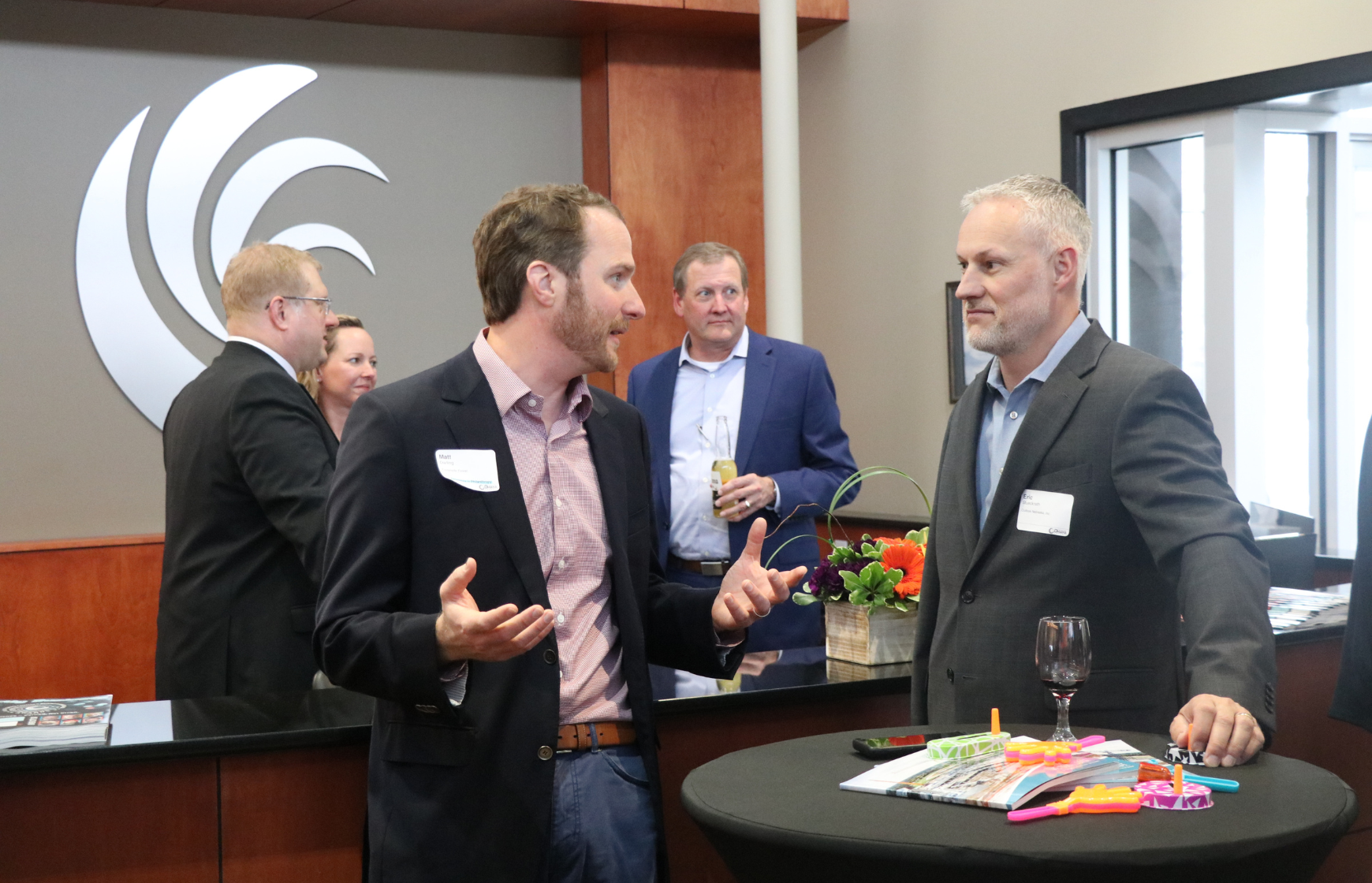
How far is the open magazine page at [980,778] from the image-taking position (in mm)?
1580

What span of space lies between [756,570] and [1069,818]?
634 millimetres

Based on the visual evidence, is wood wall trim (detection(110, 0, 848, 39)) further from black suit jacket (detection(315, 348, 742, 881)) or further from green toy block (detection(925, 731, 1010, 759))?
green toy block (detection(925, 731, 1010, 759))

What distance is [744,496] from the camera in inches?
140

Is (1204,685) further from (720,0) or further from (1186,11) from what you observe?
(720,0)

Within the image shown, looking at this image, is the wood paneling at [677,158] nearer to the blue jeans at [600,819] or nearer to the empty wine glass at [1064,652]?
the blue jeans at [600,819]

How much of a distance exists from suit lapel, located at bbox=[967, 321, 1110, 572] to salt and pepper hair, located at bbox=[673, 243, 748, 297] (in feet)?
6.21

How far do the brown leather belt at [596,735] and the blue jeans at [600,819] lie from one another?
0.01 m

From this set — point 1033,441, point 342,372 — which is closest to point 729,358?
point 342,372

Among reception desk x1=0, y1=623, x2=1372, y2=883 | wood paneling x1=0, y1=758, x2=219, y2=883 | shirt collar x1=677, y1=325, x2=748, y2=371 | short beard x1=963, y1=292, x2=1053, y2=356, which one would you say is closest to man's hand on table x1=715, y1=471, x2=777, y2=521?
shirt collar x1=677, y1=325, x2=748, y2=371

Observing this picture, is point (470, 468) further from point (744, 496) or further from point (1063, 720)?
point (744, 496)

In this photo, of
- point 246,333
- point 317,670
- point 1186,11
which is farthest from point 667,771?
point 1186,11

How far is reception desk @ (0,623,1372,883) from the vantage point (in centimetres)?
212

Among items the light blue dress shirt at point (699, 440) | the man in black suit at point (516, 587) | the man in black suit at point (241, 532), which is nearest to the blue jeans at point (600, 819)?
the man in black suit at point (516, 587)

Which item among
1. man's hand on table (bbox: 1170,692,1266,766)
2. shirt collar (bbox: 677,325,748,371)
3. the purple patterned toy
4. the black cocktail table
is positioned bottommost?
the black cocktail table
